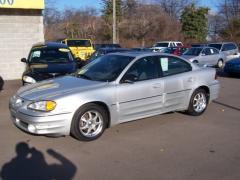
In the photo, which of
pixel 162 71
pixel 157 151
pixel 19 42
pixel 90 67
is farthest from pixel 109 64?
pixel 19 42

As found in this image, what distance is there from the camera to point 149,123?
778cm

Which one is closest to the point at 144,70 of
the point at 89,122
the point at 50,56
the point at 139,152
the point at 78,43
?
the point at 89,122

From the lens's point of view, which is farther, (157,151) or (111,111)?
(111,111)

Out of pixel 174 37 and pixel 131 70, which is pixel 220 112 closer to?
pixel 131 70

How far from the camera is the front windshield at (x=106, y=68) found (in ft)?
23.5

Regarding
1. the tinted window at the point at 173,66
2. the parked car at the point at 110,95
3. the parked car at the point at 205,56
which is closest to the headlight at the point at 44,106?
the parked car at the point at 110,95

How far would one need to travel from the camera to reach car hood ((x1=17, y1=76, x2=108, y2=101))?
644 centimetres

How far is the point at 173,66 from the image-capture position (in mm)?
8023

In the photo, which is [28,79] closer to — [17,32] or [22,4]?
[22,4]

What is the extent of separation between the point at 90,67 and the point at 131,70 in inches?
39.0

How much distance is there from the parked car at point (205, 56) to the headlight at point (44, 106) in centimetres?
1534

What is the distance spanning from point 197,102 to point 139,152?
296 cm

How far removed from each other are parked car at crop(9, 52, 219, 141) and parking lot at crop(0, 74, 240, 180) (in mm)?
294

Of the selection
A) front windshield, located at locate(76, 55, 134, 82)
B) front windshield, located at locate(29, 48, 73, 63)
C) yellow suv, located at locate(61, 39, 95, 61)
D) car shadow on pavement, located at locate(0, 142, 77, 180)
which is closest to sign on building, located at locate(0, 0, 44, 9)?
front windshield, located at locate(29, 48, 73, 63)
